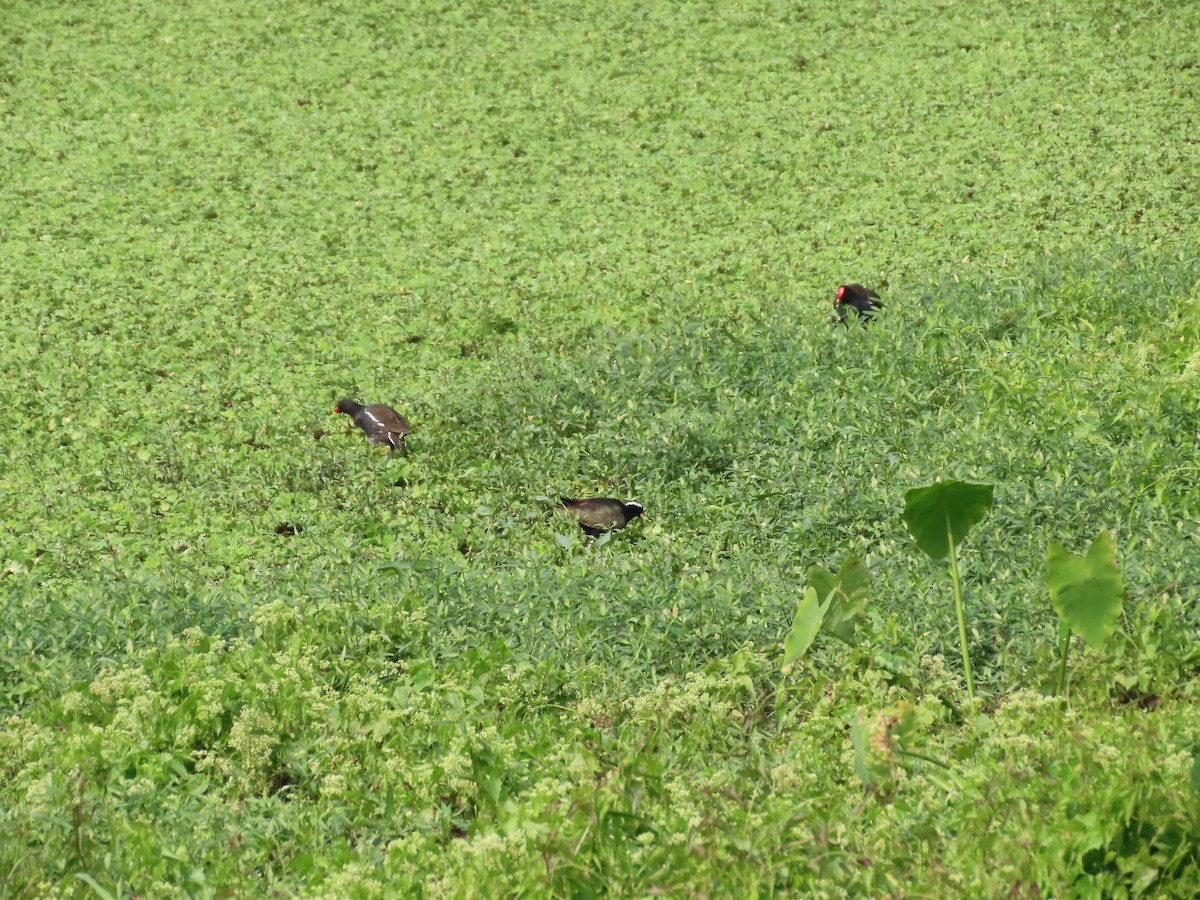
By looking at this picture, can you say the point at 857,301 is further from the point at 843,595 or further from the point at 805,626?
the point at 805,626

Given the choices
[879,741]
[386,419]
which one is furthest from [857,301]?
[879,741]

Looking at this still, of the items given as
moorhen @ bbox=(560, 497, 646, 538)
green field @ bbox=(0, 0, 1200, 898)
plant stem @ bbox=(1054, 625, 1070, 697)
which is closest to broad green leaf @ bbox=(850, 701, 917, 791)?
green field @ bbox=(0, 0, 1200, 898)

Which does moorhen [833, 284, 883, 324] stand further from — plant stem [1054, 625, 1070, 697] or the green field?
plant stem [1054, 625, 1070, 697]

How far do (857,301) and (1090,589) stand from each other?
12.9ft

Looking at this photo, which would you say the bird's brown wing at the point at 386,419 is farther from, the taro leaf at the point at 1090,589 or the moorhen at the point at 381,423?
the taro leaf at the point at 1090,589

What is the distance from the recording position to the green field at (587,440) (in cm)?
320

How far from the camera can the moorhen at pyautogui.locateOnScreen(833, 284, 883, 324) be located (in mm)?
7113

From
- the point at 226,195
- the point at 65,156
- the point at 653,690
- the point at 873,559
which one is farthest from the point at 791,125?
the point at 653,690

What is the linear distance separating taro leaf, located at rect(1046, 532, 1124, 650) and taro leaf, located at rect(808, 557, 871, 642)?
25.7 inches

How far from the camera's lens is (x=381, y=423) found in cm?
650

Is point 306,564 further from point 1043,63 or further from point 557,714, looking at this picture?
point 1043,63

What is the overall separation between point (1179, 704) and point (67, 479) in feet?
16.5

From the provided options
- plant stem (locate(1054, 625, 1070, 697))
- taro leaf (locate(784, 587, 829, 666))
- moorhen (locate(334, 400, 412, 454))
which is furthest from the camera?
moorhen (locate(334, 400, 412, 454))

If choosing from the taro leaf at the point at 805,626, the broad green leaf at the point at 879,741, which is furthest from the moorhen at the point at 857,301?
the broad green leaf at the point at 879,741
